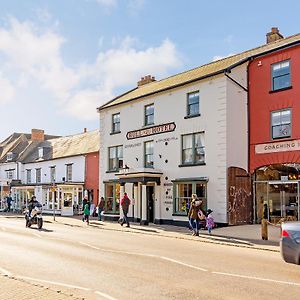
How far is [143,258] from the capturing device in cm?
1198

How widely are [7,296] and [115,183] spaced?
22059 millimetres

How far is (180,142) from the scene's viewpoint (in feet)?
80.4

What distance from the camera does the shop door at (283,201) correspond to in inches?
851

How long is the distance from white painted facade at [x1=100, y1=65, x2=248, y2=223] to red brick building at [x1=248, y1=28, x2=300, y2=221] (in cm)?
67

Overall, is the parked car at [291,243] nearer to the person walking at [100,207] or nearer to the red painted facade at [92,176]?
the person walking at [100,207]

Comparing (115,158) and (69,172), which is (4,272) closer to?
(115,158)

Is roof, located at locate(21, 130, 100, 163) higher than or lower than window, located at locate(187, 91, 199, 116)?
lower

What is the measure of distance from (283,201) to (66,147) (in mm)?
25214

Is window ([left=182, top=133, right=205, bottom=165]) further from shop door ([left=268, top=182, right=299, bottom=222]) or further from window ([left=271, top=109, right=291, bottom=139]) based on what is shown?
shop door ([left=268, top=182, right=299, bottom=222])

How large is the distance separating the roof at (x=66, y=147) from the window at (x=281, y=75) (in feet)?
57.2

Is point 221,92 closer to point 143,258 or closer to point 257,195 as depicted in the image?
point 257,195

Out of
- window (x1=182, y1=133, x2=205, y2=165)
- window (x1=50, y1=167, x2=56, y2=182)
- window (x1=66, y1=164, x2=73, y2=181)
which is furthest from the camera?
window (x1=50, y1=167, x2=56, y2=182)

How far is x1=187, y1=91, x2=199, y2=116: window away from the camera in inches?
947

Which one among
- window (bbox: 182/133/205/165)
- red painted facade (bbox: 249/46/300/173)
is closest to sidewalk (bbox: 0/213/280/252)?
red painted facade (bbox: 249/46/300/173)
